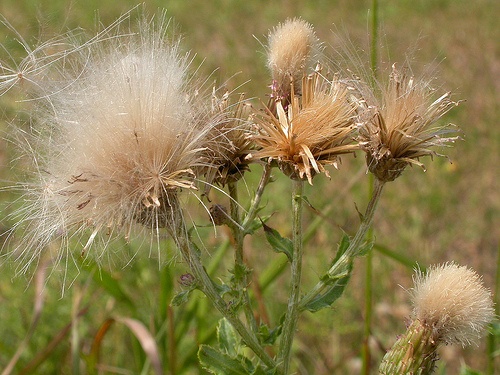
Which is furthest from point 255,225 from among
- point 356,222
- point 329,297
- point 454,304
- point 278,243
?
point 356,222

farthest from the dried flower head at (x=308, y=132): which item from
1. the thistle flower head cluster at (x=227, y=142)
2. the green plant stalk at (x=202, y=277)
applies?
the green plant stalk at (x=202, y=277)

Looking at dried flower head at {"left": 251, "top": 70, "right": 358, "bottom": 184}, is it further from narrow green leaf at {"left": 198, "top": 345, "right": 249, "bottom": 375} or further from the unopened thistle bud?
narrow green leaf at {"left": 198, "top": 345, "right": 249, "bottom": 375}

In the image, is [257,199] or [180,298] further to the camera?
[257,199]

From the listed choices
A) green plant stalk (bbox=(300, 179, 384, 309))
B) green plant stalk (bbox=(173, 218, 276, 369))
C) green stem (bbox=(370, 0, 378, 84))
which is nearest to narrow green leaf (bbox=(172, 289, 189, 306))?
green plant stalk (bbox=(173, 218, 276, 369))

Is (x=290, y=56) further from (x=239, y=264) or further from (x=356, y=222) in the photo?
(x=356, y=222)

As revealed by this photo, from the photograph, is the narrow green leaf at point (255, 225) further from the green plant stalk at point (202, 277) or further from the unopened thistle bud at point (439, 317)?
the unopened thistle bud at point (439, 317)

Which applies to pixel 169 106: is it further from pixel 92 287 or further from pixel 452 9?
pixel 452 9

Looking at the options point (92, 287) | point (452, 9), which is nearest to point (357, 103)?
point (92, 287)
